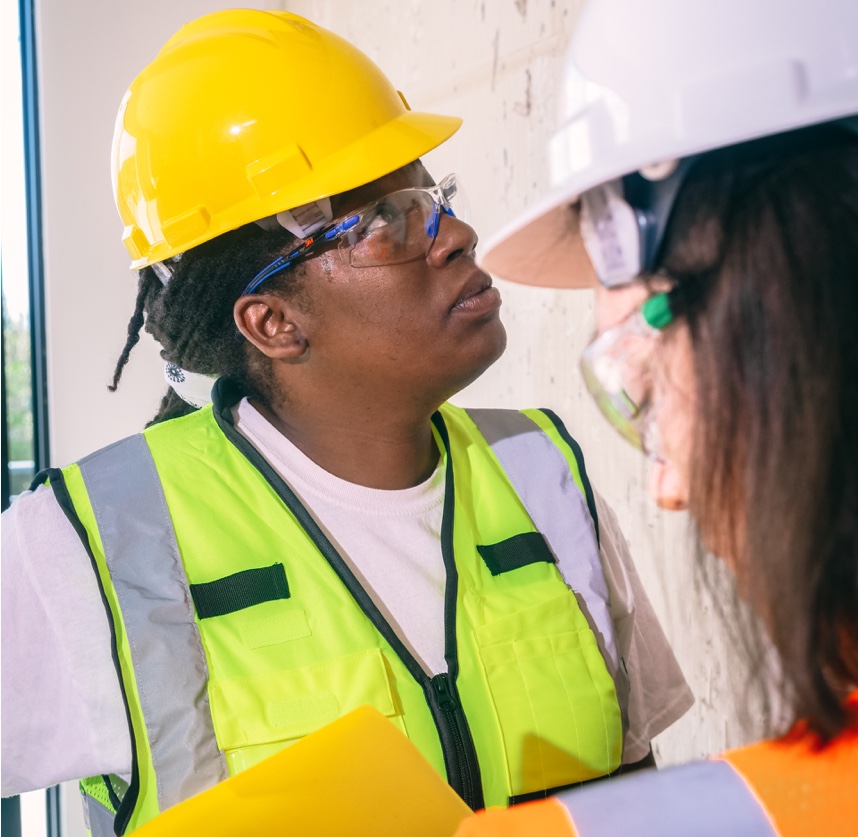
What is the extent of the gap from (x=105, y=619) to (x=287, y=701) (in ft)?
1.01

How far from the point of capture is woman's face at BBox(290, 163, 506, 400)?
163 centimetres

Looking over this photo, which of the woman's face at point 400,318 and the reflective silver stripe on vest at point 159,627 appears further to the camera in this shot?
the woman's face at point 400,318

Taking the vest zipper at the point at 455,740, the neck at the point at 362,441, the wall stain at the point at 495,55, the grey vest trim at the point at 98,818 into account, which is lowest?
the grey vest trim at the point at 98,818

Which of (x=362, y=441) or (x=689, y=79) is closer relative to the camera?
(x=689, y=79)

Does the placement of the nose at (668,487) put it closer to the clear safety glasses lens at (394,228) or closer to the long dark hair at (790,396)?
the long dark hair at (790,396)

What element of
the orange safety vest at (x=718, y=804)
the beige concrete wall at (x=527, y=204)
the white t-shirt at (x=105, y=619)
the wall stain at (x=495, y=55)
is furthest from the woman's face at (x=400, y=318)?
the wall stain at (x=495, y=55)

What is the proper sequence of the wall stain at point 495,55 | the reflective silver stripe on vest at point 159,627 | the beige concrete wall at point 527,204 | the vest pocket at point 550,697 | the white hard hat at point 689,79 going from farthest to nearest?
the wall stain at point 495,55, the beige concrete wall at point 527,204, the vest pocket at point 550,697, the reflective silver stripe on vest at point 159,627, the white hard hat at point 689,79

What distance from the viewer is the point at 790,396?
71cm

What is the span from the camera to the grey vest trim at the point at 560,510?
1.64m

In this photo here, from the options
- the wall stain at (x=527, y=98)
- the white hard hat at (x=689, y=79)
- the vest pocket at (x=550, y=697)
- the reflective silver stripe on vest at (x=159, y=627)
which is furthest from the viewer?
the wall stain at (x=527, y=98)

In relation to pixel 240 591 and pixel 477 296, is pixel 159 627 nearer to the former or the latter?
pixel 240 591

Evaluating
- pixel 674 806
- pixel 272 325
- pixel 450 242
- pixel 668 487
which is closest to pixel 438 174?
pixel 450 242

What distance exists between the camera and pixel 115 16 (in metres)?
3.59

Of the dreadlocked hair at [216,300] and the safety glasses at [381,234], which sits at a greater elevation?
the safety glasses at [381,234]
